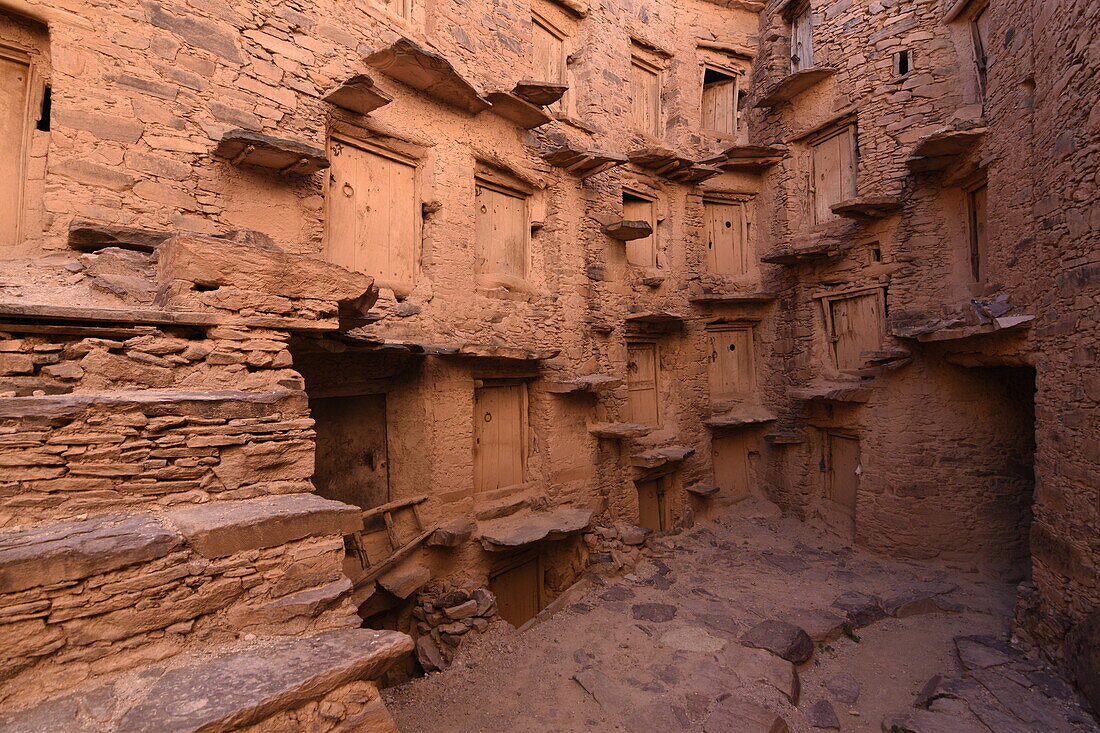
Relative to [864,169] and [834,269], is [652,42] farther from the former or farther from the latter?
[834,269]

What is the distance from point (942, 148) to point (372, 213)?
8944 mm

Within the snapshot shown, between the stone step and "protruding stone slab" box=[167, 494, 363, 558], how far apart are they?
0.46 m

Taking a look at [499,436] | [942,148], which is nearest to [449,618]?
[499,436]

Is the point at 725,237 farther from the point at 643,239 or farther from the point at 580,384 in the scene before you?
the point at 580,384

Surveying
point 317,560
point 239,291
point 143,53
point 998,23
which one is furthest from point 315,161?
point 998,23

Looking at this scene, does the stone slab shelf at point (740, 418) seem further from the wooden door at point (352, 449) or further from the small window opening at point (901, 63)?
the wooden door at point (352, 449)

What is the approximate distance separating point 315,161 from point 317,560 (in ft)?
14.9

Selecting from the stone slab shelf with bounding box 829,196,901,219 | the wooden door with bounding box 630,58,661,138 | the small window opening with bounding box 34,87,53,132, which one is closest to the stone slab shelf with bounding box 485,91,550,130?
the wooden door with bounding box 630,58,661,138

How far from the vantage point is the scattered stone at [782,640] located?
6438mm

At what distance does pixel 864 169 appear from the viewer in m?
10.1

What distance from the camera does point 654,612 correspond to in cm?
755

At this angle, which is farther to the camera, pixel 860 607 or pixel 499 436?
pixel 499 436

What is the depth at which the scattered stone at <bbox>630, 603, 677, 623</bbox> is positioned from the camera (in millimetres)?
7359

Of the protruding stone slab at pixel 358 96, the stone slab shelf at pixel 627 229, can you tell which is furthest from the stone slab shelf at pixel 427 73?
the stone slab shelf at pixel 627 229
